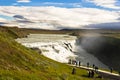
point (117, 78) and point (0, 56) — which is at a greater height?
point (0, 56)

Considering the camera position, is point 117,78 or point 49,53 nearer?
point 117,78

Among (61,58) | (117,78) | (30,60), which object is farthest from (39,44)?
(30,60)

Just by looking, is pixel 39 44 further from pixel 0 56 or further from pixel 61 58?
pixel 0 56

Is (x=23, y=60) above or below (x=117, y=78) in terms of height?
above

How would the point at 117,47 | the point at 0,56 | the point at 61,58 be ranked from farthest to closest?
1. the point at 117,47
2. the point at 61,58
3. the point at 0,56

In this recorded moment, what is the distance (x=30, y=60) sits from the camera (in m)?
50.0

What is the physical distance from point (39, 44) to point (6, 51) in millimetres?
98167

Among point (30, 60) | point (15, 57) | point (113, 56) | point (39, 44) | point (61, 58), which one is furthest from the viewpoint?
point (113, 56)

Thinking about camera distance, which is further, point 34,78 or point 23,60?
point 23,60

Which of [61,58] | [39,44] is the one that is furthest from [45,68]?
[39,44]

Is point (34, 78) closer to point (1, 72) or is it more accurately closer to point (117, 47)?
point (1, 72)

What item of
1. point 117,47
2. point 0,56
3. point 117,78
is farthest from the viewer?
point 117,47

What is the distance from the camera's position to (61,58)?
417ft

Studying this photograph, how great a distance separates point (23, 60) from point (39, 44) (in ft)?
324
